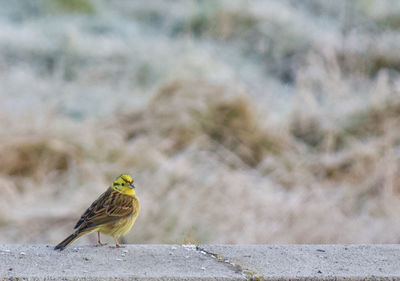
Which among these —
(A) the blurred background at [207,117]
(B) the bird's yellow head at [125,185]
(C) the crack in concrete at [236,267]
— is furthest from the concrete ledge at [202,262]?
(A) the blurred background at [207,117]

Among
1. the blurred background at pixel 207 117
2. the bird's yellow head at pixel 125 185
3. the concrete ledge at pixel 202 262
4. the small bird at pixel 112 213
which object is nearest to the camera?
the concrete ledge at pixel 202 262

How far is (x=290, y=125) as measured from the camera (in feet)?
17.9

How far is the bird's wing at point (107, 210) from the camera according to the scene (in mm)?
2646

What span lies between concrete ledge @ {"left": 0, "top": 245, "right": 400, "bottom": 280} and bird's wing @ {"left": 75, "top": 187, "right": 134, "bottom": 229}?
90 millimetres

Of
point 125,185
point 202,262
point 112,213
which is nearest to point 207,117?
point 125,185

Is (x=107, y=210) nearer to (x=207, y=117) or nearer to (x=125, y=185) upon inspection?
(x=125, y=185)

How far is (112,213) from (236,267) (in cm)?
50

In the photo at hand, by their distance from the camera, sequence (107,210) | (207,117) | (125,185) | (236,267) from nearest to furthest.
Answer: (236,267) < (107,210) < (125,185) < (207,117)

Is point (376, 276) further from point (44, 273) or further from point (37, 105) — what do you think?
point (37, 105)

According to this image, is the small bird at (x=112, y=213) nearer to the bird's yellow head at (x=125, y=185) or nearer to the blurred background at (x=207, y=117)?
the bird's yellow head at (x=125, y=185)

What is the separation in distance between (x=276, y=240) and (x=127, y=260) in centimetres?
157

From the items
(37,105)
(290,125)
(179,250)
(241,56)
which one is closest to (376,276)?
(179,250)

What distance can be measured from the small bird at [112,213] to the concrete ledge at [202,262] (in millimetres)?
75

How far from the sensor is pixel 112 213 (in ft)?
8.84
